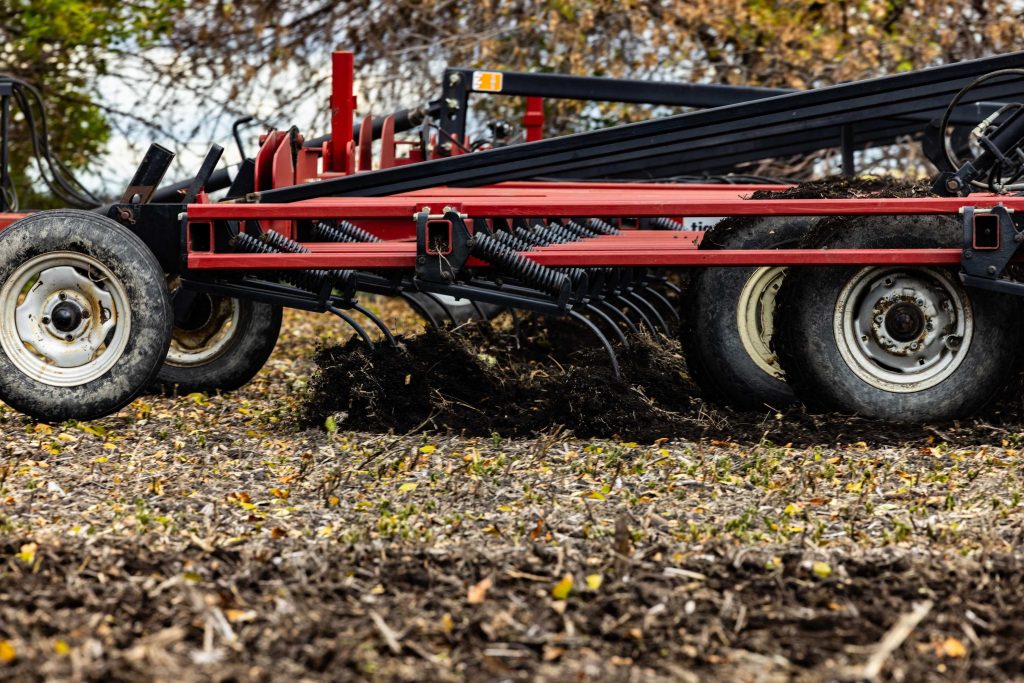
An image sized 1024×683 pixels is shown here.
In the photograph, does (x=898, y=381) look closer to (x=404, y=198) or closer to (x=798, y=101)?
(x=798, y=101)

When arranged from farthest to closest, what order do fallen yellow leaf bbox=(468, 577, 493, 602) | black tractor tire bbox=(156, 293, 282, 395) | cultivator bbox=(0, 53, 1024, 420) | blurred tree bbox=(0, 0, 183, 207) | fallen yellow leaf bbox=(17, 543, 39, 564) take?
1. blurred tree bbox=(0, 0, 183, 207)
2. black tractor tire bbox=(156, 293, 282, 395)
3. cultivator bbox=(0, 53, 1024, 420)
4. fallen yellow leaf bbox=(17, 543, 39, 564)
5. fallen yellow leaf bbox=(468, 577, 493, 602)

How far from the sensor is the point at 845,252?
5.50 m

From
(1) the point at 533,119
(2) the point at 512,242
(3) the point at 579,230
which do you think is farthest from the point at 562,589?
(1) the point at 533,119

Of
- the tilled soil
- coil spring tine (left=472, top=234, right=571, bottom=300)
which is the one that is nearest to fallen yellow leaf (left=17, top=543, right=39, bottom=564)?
the tilled soil

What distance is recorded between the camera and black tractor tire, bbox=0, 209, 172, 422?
5.70 meters

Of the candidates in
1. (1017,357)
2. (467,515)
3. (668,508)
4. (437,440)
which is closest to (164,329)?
(437,440)

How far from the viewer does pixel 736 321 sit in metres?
6.02

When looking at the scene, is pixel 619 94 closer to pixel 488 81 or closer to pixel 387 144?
pixel 488 81

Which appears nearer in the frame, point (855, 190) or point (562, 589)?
point (562, 589)

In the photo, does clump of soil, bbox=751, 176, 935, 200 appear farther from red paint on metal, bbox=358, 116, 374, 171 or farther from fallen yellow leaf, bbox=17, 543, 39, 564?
fallen yellow leaf, bbox=17, 543, 39, 564

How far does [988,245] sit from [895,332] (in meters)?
0.51

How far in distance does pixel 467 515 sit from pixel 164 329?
197 cm

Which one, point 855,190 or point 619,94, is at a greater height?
point 619,94

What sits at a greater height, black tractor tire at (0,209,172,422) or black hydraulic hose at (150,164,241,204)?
black hydraulic hose at (150,164,241,204)
